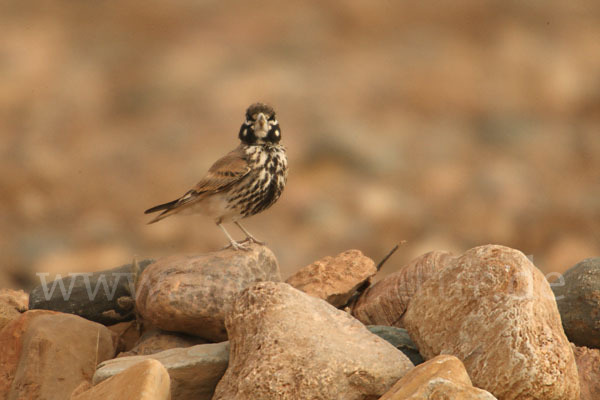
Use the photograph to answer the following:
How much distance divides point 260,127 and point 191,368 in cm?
142

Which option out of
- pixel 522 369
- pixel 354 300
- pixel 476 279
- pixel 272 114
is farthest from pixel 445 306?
pixel 272 114

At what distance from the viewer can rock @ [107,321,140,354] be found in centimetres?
407

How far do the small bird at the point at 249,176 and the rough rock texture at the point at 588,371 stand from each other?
157cm

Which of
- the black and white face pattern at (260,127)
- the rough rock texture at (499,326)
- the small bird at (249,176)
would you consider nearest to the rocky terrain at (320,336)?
the rough rock texture at (499,326)

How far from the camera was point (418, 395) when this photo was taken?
2.51 metres

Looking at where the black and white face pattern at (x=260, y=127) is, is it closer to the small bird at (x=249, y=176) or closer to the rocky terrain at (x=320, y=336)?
the small bird at (x=249, y=176)

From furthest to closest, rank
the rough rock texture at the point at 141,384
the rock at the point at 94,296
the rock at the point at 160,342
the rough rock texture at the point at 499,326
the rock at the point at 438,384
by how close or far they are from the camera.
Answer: the rock at the point at 94,296 < the rock at the point at 160,342 < the rough rock texture at the point at 499,326 < the rough rock texture at the point at 141,384 < the rock at the point at 438,384

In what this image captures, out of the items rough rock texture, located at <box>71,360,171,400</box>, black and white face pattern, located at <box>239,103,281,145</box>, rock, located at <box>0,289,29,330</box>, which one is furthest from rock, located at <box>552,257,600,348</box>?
rock, located at <box>0,289,29,330</box>

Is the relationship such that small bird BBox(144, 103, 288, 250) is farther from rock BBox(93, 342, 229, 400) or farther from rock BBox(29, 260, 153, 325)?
rock BBox(93, 342, 229, 400)

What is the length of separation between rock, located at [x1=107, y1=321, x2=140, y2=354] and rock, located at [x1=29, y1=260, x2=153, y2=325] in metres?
0.03

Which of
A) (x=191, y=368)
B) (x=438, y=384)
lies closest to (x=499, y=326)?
(x=438, y=384)

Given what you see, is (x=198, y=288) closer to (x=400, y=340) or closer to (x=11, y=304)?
(x=400, y=340)

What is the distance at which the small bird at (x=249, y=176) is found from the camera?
4258 millimetres

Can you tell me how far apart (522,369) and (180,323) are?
1.53 meters
